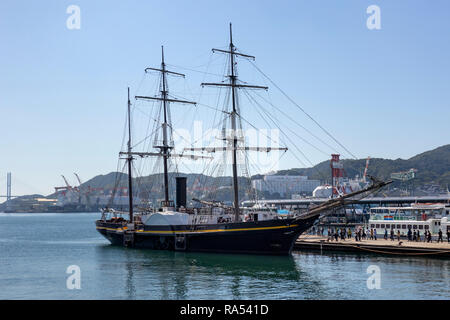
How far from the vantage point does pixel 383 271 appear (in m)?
38.0

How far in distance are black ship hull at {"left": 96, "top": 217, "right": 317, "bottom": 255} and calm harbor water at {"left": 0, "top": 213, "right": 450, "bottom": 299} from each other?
1.43 m

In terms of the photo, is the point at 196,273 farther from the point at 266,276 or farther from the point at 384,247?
the point at 384,247

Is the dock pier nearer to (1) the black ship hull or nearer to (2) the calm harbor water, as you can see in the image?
(2) the calm harbor water

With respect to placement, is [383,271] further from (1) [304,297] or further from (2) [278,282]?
(1) [304,297]

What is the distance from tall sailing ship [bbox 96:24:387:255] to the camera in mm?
47738

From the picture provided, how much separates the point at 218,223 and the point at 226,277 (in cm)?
1498

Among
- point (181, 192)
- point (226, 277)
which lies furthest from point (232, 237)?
point (181, 192)

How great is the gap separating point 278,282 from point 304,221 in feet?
44.0

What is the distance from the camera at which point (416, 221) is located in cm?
6234

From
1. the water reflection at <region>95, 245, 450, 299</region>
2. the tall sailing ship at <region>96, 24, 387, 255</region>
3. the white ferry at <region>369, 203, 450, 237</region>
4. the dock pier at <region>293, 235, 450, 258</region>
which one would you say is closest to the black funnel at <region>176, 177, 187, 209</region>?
→ the tall sailing ship at <region>96, 24, 387, 255</region>

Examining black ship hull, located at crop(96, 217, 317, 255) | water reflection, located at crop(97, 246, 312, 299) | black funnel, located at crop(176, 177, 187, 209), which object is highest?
black funnel, located at crop(176, 177, 187, 209)

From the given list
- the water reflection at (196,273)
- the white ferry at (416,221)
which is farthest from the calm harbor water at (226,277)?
the white ferry at (416,221)

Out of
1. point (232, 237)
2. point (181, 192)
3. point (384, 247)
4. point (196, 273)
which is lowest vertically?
point (196, 273)

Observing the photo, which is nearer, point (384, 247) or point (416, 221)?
point (384, 247)
